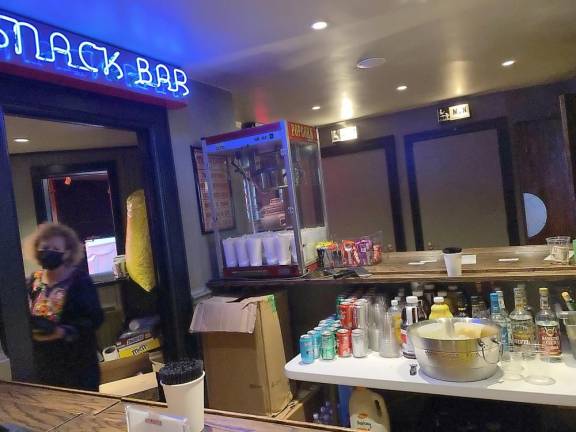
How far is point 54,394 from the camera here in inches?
53.6

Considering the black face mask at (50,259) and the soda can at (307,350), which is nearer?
the soda can at (307,350)

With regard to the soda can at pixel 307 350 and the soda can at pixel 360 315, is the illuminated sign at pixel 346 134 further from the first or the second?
the soda can at pixel 307 350

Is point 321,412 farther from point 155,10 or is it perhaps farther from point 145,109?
point 155,10

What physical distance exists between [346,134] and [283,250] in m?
3.05

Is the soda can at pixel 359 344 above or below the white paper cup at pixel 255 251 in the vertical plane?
below

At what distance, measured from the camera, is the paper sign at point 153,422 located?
934 mm

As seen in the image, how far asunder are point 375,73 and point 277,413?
2.36 meters

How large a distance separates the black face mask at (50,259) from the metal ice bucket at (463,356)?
1.83 m

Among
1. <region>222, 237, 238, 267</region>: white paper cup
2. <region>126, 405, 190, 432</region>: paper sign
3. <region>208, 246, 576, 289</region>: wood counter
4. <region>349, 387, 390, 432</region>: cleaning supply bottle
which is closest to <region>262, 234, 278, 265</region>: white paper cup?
<region>208, 246, 576, 289</region>: wood counter

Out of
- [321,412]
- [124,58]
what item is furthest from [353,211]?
[124,58]

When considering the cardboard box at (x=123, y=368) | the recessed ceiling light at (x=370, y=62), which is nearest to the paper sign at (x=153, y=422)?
the cardboard box at (x=123, y=368)

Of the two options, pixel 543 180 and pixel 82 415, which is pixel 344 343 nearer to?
pixel 82 415

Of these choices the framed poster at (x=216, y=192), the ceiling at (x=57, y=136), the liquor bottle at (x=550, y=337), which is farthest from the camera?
the ceiling at (x=57, y=136)

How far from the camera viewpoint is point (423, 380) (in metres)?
1.59
